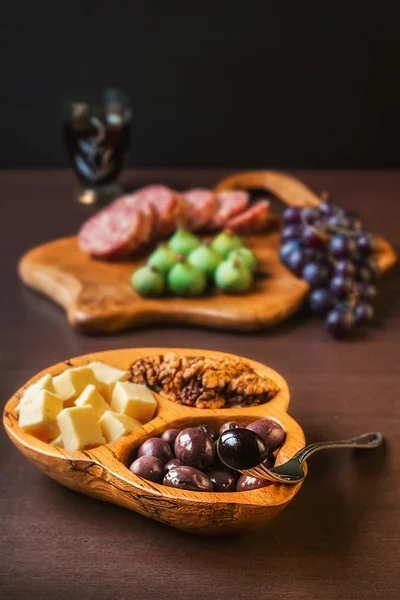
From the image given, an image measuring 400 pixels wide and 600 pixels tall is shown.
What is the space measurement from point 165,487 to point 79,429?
13cm

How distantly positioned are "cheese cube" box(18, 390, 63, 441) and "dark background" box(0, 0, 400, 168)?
5.16 feet

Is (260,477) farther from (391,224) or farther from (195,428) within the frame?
(391,224)

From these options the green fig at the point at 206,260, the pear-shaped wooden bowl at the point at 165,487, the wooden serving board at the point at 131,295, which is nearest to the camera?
the pear-shaped wooden bowl at the point at 165,487

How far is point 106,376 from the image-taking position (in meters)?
0.98

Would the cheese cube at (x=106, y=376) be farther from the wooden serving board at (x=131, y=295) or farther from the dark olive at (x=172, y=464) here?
the wooden serving board at (x=131, y=295)

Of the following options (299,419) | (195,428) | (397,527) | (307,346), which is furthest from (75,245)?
(397,527)

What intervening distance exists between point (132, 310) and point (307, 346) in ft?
1.01

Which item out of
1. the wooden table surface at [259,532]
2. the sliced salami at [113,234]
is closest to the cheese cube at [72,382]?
the wooden table surface at [259,532]

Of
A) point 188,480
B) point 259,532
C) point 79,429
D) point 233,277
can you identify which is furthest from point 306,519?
point 233,277

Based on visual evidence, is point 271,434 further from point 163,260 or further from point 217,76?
point 217,76

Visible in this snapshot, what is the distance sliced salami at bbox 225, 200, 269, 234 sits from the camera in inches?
67.2

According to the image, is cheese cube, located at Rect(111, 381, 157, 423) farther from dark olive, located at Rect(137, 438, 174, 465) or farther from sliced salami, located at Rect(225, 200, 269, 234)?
sliced salami, located at Rect(225, 200, 269, 234)

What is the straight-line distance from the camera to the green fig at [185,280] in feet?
4.65

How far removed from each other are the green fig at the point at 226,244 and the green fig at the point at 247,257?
25 millimetres
